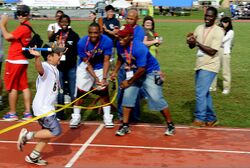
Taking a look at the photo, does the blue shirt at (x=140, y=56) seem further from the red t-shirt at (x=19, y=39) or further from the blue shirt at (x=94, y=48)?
the red t-shirt at (x=19, y=39)

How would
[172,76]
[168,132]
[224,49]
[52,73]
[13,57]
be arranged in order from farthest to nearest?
[172,76]
[224,49]
[13,57]
[168,132]
[52,73]

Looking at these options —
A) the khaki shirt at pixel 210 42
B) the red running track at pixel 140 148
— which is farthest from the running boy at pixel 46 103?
the khaki shirt at pixel 210 42

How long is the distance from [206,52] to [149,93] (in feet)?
4.06

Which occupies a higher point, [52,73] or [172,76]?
[52,73]

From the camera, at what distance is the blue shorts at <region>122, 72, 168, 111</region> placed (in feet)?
22.9

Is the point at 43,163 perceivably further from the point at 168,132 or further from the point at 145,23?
the point at 145,23

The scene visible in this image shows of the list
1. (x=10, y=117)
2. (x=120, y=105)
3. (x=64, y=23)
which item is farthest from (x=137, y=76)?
(x=10, y=117)

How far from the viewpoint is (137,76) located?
6777mm

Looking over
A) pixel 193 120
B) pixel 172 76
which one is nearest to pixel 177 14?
pixel 172 76

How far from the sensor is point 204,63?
7.32m

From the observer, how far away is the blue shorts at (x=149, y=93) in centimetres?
698

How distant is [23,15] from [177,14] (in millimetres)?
55983

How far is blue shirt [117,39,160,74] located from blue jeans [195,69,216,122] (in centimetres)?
86

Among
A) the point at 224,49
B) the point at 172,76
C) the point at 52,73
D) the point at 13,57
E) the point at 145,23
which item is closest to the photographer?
the point at 52,73
